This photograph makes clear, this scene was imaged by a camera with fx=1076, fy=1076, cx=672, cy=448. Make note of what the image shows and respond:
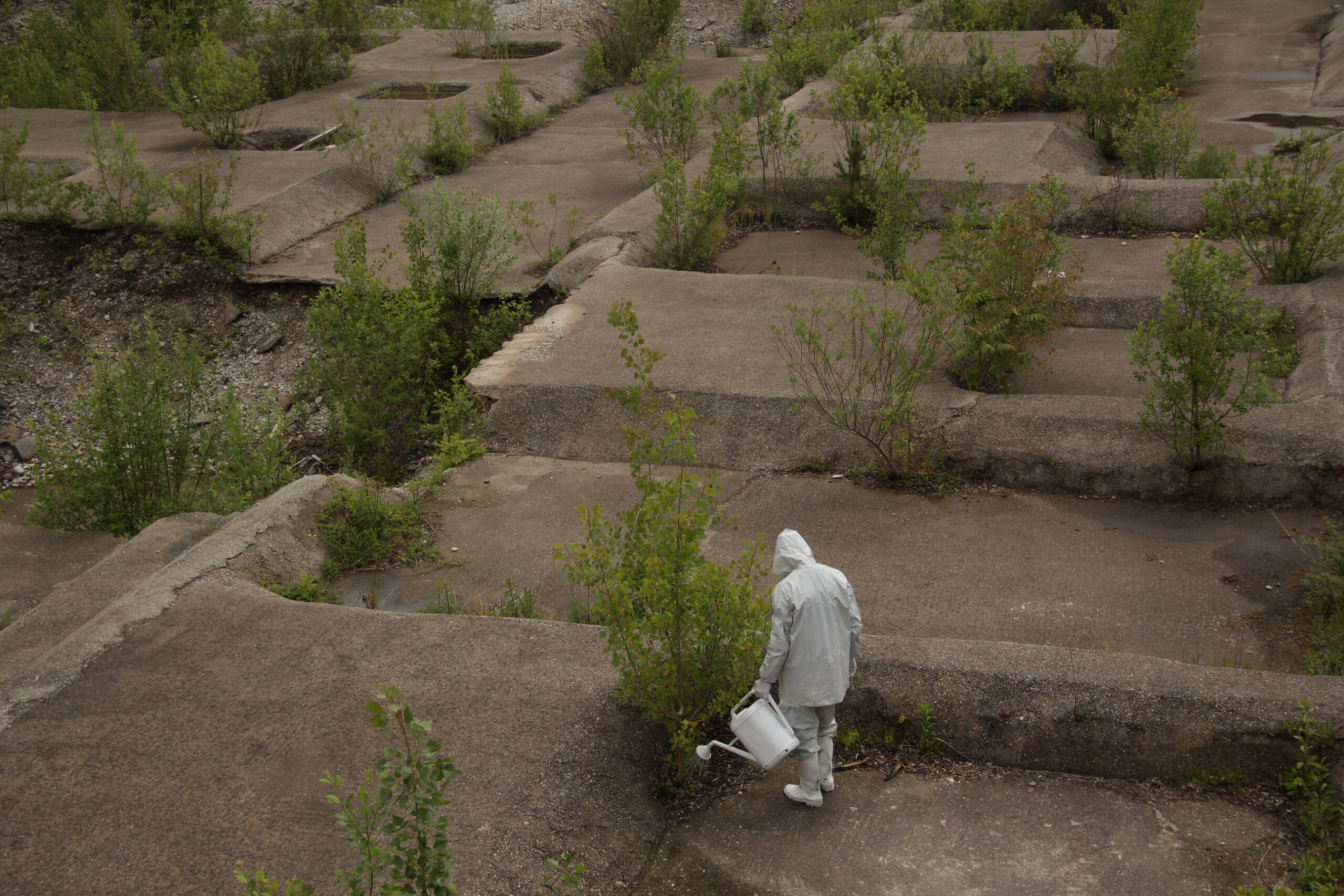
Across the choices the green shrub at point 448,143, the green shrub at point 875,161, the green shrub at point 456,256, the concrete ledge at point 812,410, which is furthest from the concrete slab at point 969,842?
the green shrub at point 448,143

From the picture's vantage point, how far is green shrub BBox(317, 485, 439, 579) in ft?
19.0

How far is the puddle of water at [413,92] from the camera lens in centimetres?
1520

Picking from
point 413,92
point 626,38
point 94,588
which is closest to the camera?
point 94,588

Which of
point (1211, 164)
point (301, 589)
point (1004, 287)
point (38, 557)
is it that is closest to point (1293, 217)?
point (1004, 287)

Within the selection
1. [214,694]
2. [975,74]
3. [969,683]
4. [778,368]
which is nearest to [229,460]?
[214,694]

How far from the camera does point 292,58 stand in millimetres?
15711

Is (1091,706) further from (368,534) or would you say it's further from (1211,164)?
(1211,164)

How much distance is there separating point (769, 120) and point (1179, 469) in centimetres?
581

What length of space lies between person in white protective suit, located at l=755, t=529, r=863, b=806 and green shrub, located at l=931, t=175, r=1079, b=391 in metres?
2.92

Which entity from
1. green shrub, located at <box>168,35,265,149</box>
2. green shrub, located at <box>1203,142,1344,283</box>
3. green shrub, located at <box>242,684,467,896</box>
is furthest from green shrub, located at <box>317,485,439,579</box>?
green shrub, located at <box>168,35,265,149</box>

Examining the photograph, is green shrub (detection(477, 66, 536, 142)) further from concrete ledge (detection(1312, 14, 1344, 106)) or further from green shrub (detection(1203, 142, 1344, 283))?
concrete ledge (detection(1312, 14, 1344, 106))

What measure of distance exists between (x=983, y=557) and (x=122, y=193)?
9.36 meters

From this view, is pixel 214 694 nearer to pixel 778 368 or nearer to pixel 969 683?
pixel 969 683

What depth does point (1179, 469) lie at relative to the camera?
5828 millimetres
